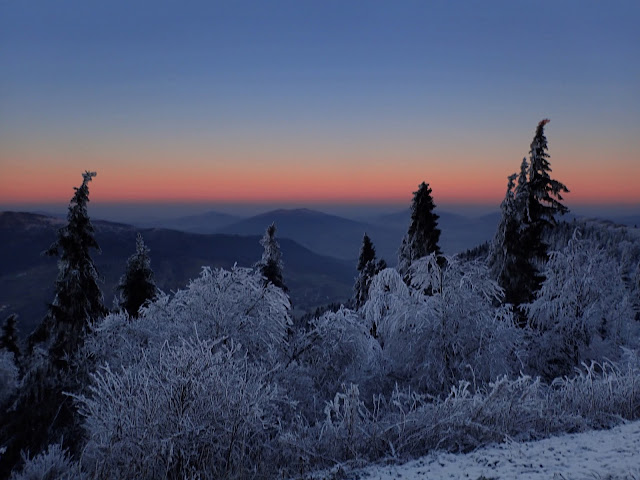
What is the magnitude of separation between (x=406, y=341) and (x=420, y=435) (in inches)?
180

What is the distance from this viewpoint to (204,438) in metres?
5.05

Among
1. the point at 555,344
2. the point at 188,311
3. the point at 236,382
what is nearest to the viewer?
the point at 236,382

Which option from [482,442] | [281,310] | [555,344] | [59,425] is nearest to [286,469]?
[482,442]

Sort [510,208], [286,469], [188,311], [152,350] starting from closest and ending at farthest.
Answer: [286,469] < [152,350] < [188,311] < [510,208]

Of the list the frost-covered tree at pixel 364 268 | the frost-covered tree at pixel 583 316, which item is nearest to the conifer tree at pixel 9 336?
the frost-covered tree at pixel 364 268

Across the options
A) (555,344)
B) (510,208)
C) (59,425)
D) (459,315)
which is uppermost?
(510,208)

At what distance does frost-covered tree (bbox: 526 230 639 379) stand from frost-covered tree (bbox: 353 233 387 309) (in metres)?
16.9

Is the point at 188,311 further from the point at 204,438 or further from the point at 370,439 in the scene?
the point at 370,439

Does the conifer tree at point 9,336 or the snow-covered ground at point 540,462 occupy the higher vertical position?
the snow-covered ground at point 540,462

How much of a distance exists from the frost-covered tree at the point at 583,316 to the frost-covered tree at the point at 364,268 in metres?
16.9

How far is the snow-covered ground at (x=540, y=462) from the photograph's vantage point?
4.30m

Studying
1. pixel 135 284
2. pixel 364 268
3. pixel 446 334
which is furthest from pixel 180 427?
pixel 364 268

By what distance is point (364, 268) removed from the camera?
33062 mm

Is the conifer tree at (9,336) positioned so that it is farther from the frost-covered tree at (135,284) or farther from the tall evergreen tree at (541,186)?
the tall evergreen tree at (541,186)
